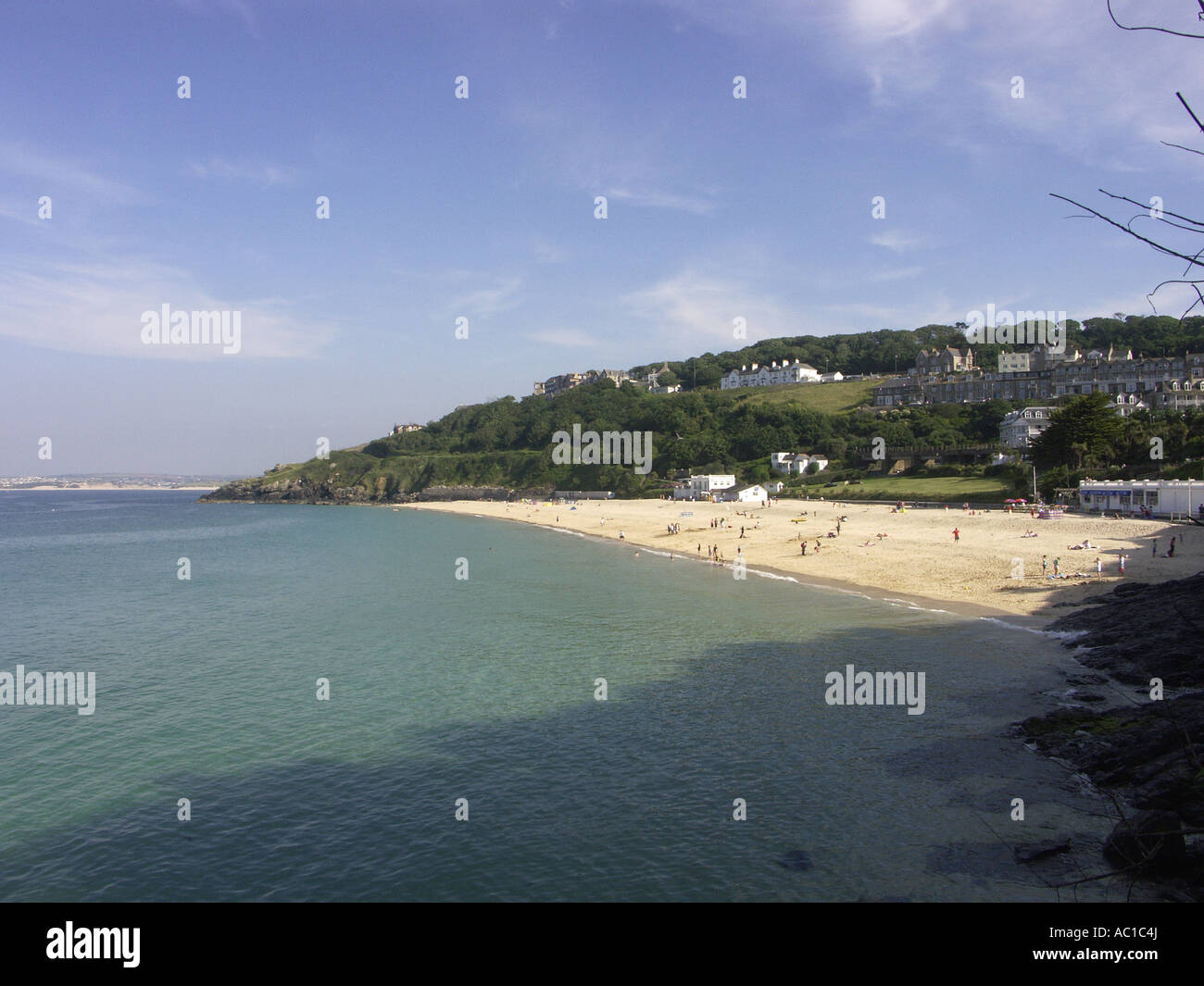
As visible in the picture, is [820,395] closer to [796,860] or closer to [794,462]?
[794,462]

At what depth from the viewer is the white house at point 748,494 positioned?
97188mm

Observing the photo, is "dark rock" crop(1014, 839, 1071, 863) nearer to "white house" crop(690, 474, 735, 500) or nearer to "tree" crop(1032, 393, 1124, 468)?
"tree" crop(1032, 393, 1124, 468)

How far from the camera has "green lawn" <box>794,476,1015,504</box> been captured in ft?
229

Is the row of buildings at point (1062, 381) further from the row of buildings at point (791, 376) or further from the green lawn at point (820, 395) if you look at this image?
the row of buildings at point (791, 376)

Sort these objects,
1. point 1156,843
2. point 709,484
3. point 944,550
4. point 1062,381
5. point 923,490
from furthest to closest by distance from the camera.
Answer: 1. point 1062,381
2. point 709,484
3. point 923,490
4. point 944,550
5. point 1156,843

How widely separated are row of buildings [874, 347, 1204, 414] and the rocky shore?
267ft

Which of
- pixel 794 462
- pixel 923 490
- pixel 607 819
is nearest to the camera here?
pixel 607 819

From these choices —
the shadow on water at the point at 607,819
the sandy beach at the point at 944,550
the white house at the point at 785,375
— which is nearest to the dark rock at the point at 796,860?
the shadow on water at the point at 607,819

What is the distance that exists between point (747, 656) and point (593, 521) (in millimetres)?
67184

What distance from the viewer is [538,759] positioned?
57.6ft

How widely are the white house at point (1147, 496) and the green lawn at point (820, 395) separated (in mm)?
83686

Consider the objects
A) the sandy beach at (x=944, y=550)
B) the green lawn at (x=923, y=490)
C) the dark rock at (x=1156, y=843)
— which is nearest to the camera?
the dark rock at (x=1156, y=843)

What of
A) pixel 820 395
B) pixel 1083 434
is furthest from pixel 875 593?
pixel 820 395

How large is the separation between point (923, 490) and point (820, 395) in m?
83.6
